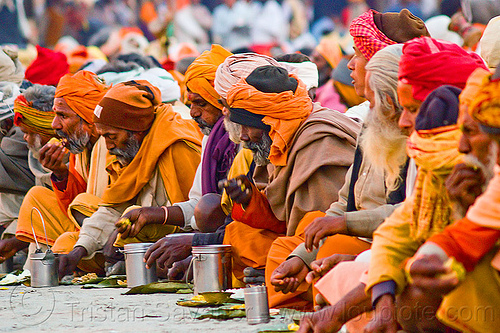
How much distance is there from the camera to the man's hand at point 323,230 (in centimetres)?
354

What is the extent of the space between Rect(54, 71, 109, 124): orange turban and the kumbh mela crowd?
1 cm

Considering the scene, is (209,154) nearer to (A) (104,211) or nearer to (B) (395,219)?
(A) (104,211)

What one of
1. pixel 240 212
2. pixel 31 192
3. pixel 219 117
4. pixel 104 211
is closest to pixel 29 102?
pixel 31 192

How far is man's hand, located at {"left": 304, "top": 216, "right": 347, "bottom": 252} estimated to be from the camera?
3545mm

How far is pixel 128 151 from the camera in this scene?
6.41 meters

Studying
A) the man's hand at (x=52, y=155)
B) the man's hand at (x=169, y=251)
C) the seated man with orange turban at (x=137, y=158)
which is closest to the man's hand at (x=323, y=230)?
the man's hand at (x=169, y=251)

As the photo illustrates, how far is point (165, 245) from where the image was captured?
17.9 feet

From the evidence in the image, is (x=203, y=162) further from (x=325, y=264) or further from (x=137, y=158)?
(x=325, y=264)

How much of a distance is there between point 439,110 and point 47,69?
817 centimetres

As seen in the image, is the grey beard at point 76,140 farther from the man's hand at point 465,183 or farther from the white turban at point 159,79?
the man's hand at point 465,183

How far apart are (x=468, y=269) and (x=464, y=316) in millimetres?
158

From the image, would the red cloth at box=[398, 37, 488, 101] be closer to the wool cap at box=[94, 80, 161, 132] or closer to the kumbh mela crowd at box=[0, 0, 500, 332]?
the kumbh mela crowd at box=[0, 0, 500, 332]

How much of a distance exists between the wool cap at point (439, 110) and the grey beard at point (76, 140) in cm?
459

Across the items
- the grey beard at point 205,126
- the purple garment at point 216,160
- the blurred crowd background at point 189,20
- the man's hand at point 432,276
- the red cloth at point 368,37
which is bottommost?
the man's hand at point 432,276
